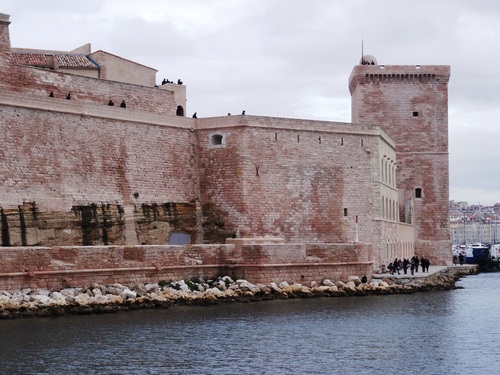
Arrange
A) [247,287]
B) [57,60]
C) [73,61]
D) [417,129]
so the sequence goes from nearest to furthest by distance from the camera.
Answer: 1. [247,287]
2. [57,60]
3. [73,61]
4. [417,129]

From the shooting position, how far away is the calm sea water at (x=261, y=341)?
16.1 metres

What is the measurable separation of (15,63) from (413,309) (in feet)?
38.6

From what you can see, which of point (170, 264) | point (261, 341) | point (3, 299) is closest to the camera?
point (261, 341)

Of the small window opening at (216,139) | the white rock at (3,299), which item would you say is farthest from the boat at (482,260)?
the white rock at (3,299)

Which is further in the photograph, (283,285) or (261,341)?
(283,285)

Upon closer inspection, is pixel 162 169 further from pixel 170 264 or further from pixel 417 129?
pixel 417 129

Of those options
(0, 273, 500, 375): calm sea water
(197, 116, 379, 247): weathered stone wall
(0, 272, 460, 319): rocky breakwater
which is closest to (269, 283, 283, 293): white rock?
(0, 272, 460, 319): rocky breakwater

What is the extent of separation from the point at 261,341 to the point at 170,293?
5073mm

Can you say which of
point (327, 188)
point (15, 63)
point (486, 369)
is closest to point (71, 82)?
point (15, 63)

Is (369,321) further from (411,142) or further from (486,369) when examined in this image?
(411,142)

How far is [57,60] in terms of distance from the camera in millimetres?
28656

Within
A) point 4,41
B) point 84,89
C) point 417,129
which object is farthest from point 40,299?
point 417,129

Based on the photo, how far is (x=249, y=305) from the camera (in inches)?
921

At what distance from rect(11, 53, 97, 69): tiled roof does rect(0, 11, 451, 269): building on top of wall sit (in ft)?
0.22
